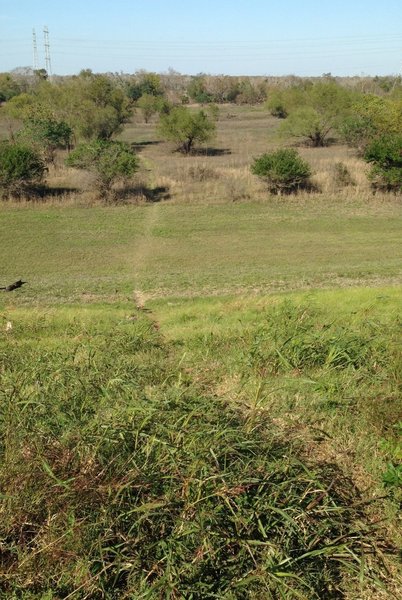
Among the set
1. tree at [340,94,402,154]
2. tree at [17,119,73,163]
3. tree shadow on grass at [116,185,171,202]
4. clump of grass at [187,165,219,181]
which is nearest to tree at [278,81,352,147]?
tree at [340,94,402,154]

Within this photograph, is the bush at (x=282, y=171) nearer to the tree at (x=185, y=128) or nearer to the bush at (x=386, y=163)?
the bush at (x=386, y=163)

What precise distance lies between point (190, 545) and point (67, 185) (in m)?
32.2

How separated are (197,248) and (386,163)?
48.2ft

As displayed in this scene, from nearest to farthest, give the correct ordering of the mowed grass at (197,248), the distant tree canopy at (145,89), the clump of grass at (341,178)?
the mowed grass at (197,248) < the clump of grass at (341,178) < the distant tree canopy at (145,89)

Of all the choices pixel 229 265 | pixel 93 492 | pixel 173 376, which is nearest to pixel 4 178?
pixel 229 265

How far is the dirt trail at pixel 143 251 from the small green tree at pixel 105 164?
7.88ft

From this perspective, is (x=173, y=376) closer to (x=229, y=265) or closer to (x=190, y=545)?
(x=190, y=545)

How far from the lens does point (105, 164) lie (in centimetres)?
3067

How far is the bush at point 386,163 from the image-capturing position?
3134 centimetres

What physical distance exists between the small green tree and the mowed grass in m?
2.05

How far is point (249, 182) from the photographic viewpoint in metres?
33.1

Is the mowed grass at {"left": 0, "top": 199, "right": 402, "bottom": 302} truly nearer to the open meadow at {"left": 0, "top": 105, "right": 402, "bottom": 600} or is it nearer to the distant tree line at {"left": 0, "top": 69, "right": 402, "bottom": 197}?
the distant tree line at {"left": 0, "top": 69, "right": 402, "bottom": 197}

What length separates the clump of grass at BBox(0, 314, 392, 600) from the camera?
3186 mm

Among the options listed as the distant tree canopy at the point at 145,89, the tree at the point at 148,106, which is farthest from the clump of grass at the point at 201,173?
the distant tree canopy at the point at 145,89
